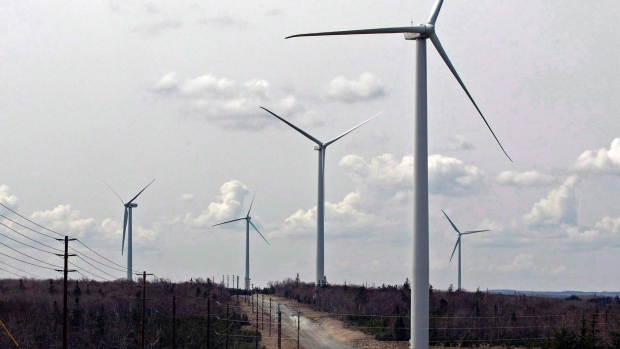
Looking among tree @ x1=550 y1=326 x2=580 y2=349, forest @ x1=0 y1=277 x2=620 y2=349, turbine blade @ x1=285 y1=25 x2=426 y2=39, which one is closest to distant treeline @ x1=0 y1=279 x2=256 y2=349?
forest @ x1=0 y1=277 x2=620 y2=349

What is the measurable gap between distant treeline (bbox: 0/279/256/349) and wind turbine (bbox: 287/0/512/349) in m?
25.9

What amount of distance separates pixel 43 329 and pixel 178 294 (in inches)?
952

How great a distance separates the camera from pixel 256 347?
67625 mm

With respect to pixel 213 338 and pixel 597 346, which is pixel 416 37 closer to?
pixel 597 346

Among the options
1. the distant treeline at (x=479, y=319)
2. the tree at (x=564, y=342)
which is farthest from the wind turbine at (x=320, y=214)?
the tree at (x=564, y=342)

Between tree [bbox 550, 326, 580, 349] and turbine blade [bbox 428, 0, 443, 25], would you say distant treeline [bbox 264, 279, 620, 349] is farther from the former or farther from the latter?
turbine blade [bbox 428, 0, 443, 25]

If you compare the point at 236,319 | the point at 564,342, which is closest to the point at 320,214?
the point at 236,319

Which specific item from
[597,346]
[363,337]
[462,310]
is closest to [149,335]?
[363,337]

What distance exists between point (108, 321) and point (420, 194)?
137 feet

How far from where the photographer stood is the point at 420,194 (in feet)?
152

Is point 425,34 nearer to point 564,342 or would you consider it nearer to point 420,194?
point 420,194

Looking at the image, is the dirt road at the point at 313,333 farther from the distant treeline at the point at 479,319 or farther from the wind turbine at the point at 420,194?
the wind turbine at the point at 420,194

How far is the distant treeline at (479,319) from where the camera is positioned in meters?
63.0

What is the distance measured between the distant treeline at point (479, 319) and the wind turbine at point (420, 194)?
13663mm
